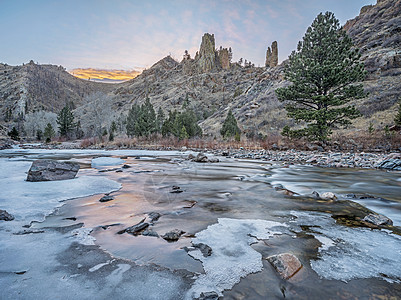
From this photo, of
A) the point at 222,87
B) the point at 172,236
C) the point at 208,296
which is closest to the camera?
the point at 208,296

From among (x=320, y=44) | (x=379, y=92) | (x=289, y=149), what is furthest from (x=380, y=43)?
(x=289, y=149)

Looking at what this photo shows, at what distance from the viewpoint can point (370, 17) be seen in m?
51.9

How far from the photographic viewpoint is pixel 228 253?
7.02 ft

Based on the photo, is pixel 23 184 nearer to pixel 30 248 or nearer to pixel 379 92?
pixel 30 248

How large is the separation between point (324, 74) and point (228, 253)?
16.3 meters

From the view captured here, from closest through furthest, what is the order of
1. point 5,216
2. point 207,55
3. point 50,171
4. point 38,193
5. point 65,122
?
point 5,216 < point 38,193 < point 50,171 < point 65,122 < point 207,55

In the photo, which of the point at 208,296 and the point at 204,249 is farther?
the point at 204,249

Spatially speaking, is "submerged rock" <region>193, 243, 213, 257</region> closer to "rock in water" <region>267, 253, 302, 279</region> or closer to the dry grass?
"rock in water" <region>267, 253, 302, 279</region>

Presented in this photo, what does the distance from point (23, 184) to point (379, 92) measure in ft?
122

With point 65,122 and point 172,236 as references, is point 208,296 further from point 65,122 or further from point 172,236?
point 65,122

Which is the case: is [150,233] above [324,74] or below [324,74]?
below

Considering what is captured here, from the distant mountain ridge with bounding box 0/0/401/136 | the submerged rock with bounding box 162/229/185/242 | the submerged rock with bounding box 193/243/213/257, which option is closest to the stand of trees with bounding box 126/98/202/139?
the distant mountain ridge with bounding box 0/0/401/136

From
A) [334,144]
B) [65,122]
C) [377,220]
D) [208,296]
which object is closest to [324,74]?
[334,144]

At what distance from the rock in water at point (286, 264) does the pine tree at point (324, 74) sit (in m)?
14.7
